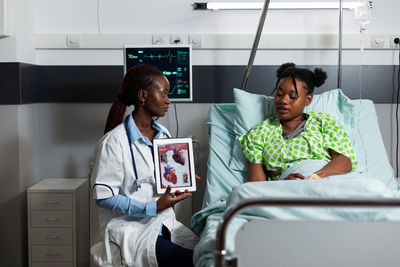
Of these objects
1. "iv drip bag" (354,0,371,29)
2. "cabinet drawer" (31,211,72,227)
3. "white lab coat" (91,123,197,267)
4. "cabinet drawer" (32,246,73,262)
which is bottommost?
"cabinet drawer" (32,246,73,262)

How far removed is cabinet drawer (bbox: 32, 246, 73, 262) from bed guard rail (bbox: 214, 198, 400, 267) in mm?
2190

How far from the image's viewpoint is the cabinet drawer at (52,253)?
3.52m

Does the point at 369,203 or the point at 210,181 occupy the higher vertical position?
the point at 369,203

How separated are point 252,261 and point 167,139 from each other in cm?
102

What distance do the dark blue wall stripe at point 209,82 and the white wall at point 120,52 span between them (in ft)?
0.16

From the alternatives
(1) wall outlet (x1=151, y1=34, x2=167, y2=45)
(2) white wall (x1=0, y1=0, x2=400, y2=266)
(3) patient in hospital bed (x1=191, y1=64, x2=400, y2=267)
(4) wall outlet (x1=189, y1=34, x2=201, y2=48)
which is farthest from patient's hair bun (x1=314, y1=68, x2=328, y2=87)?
(1) wall outlet (x1=151, y1=34, x2=167, y2=45)

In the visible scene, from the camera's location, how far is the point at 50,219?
11.5ft

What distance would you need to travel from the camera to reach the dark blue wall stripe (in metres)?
3.83

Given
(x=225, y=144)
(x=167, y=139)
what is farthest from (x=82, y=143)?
(x=167, y=139)

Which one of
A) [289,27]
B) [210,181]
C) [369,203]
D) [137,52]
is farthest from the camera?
[289,27]

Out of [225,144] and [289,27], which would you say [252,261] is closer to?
[225,144]

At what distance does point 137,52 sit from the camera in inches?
134

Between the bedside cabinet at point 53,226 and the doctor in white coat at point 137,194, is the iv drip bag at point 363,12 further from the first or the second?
the bedside cabinet at point 53,226

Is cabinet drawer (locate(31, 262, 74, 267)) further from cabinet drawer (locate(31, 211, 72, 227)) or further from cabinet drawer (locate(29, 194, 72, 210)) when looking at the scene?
cabinet drawer (locate(29, 194, 72, 210))
